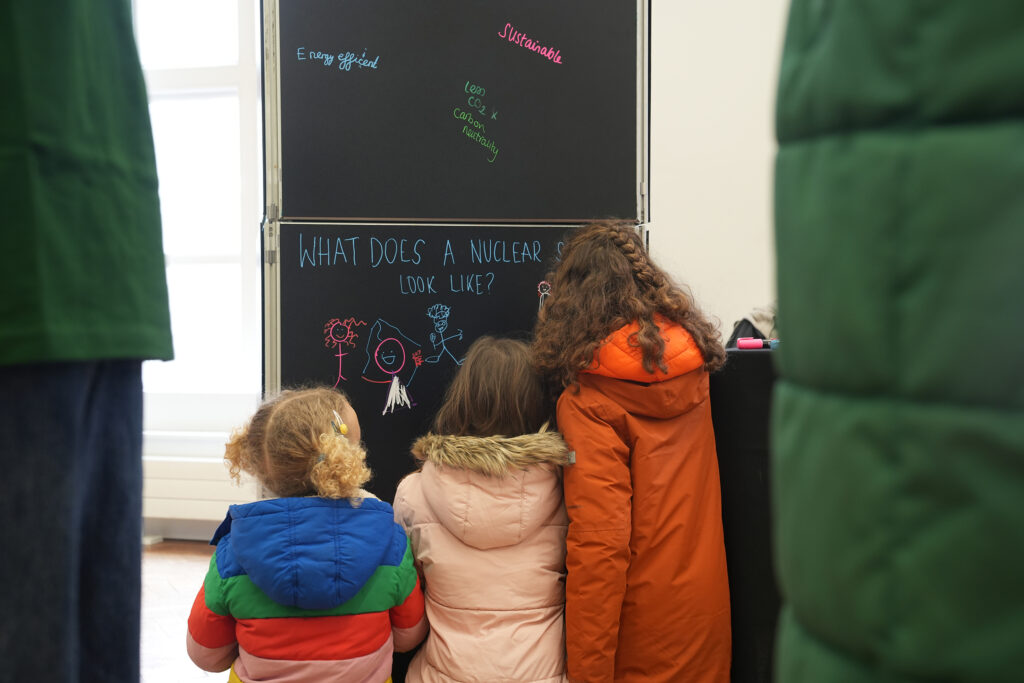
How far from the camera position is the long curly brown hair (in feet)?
7.89

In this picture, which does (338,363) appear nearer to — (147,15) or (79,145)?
(79,145)

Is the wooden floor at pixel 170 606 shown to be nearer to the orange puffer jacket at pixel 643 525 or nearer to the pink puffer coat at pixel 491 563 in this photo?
the pink puffer coat at pixel 491 563

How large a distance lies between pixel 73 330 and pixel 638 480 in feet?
6.20

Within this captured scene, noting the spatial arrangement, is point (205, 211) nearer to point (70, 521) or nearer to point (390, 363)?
point (390, 363)

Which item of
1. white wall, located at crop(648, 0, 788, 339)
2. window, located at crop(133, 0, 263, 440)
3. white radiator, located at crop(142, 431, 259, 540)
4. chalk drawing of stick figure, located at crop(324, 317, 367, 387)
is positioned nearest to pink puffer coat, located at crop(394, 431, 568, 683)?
chalk drawing of stick figure, located at crop(324, 317, 367, 387)

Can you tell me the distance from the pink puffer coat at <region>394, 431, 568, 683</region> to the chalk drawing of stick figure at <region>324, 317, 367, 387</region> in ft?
2.24

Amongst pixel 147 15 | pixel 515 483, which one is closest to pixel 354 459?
pixel 515 483

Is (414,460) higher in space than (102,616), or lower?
lower

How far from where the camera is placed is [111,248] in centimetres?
78

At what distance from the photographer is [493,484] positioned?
237 centimetres

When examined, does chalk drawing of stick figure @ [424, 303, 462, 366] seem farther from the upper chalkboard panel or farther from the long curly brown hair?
the long curly brown hair

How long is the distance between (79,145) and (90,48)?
0.10 metres

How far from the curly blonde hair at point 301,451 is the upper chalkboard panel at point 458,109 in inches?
37.9

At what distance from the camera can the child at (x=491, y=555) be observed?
92.2 inches
